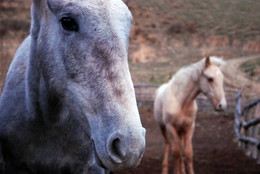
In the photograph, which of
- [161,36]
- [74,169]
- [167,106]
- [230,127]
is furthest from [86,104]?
[161,36]

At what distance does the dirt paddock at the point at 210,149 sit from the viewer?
6.98 metres

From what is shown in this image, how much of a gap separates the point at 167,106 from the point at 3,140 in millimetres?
4526

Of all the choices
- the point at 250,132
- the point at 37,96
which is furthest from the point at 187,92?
the point at 37,96

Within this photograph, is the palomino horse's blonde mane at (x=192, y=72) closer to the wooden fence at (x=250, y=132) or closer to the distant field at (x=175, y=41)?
the wooden fence at (x=250, y=132)

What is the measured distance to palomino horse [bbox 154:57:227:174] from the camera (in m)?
6.32

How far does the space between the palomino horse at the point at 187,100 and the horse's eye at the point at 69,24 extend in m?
4.71

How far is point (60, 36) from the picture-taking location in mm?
1952

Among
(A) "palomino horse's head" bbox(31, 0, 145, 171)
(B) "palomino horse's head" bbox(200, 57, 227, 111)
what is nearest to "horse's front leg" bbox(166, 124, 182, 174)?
(B) "palomino horse's head" bbox(200, 57, 227, 111)

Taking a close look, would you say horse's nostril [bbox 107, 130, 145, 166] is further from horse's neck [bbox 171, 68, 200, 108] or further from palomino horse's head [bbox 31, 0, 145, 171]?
horse's neck [bbox 171, 68, 200, 108]

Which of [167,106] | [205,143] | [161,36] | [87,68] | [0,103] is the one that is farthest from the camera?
[161,36]

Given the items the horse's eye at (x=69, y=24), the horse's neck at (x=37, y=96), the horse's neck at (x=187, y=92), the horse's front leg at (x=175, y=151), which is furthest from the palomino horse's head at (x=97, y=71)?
the horse's neck at (x=187, y=92)

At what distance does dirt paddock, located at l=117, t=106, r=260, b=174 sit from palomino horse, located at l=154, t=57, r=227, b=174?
2.46ft

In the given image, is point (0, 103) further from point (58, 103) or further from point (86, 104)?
point (86, 104)

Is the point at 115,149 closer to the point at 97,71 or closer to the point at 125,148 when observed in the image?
the point at 125,148
